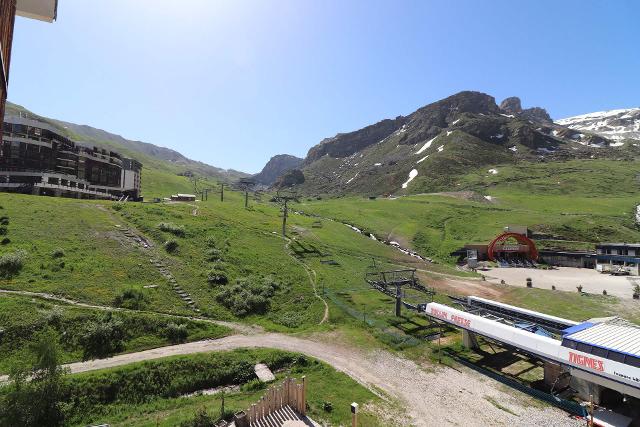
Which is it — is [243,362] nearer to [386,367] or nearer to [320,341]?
[320,341]

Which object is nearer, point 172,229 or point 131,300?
point 131,300

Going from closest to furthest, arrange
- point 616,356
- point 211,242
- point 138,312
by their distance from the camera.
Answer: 1. point 616,356
2. point 138,312
3. point 211,242

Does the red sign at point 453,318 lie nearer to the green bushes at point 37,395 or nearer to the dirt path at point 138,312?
the dirt path at point 138,312

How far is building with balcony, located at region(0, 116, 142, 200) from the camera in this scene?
78.8m

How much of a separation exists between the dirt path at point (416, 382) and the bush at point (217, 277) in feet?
40.2

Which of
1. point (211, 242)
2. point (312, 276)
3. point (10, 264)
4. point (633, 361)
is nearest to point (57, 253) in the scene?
point (10, 264)

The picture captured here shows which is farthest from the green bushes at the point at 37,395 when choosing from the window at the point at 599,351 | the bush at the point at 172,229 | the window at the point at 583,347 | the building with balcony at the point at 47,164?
the building with balcony at the point at 47,164

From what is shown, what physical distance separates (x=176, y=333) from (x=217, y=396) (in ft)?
32.1

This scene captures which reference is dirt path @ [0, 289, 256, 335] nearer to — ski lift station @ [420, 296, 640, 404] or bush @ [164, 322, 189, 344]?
bush @ [164, 322, 189, 344]

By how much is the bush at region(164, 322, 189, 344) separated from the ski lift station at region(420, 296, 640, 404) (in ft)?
88.3

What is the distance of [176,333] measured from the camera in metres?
34.0

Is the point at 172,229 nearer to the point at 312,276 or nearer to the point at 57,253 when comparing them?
the point at 57,253

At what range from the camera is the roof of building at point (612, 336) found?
2506cm

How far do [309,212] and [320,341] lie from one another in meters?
96.5
